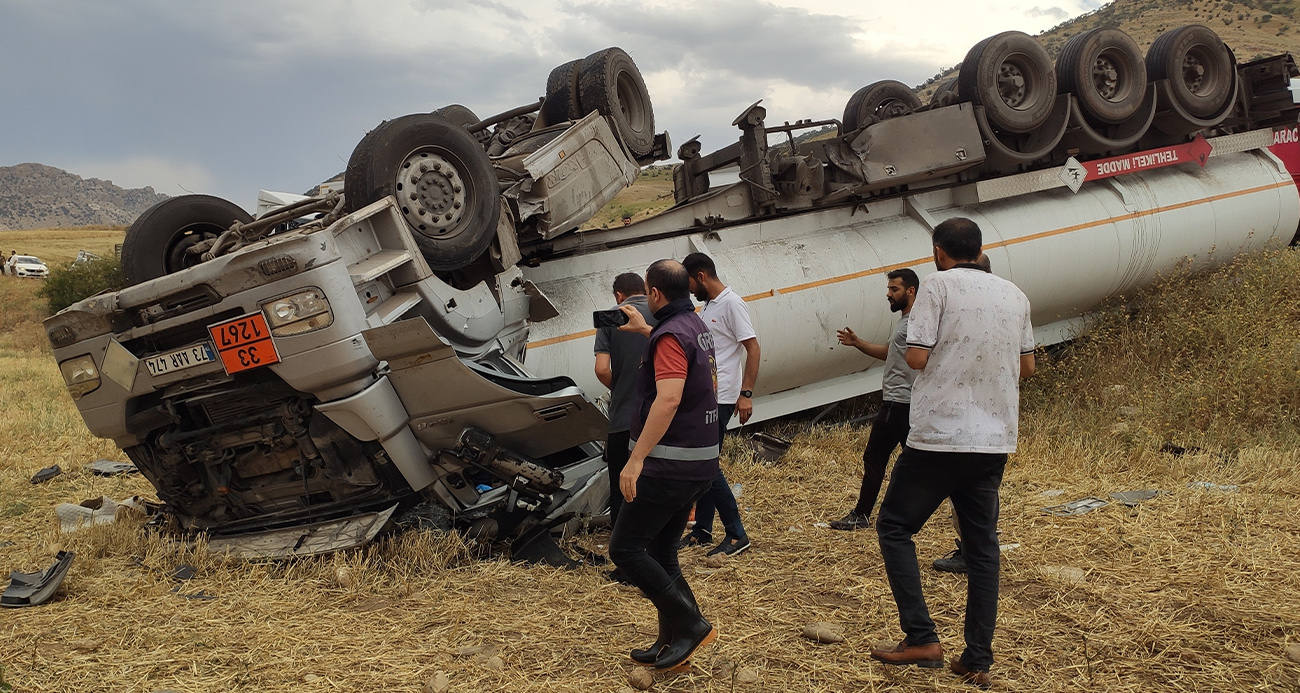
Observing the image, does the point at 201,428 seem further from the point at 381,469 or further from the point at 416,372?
the point at 416,372

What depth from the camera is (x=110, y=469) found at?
7.62m

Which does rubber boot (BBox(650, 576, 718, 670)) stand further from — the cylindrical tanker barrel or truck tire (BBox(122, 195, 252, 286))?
truck tire (BBox(122, 195, 252, 286))

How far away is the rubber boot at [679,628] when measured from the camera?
11.6 feet

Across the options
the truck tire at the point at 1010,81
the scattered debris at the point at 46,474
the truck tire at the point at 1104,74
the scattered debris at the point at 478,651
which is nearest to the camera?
the scattered debris at the point at 478,651

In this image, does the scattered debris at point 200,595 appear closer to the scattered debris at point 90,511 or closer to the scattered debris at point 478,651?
the scattered debris at point 90,511

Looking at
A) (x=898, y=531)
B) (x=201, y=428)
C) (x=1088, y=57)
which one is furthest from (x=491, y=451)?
(x=1088, y=57)

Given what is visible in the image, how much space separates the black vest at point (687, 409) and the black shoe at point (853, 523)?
2324 millimetres

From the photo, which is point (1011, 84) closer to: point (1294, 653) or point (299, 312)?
point (1294, 653)

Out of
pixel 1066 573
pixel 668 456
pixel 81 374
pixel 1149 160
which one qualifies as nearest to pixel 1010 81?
pixel 1149 160

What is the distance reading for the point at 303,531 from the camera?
5.16 meters

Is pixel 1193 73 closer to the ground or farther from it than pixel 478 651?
farther from it

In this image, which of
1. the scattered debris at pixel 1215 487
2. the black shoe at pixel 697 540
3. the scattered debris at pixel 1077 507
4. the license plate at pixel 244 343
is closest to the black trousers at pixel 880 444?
the black shoe at pixel 697 540

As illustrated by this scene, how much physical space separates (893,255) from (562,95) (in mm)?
3341

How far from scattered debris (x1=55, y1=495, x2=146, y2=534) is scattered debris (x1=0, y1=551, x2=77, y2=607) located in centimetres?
104
